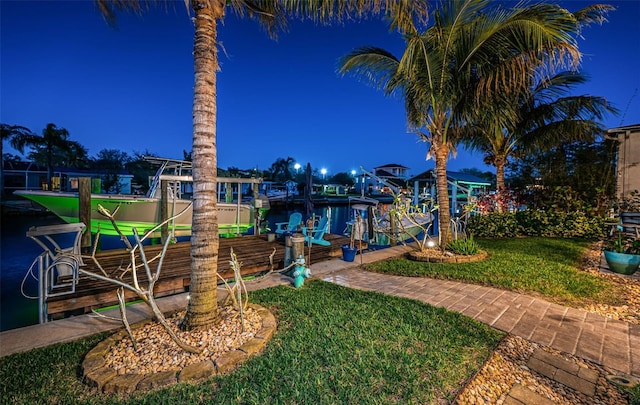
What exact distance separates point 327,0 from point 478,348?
4291mm

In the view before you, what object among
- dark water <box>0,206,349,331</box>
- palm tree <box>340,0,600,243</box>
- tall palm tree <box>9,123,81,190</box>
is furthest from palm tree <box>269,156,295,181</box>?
palm tree <box>340,0,600,243</box>

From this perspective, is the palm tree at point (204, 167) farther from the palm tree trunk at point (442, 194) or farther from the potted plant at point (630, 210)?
the potted plant at point (630, 210)

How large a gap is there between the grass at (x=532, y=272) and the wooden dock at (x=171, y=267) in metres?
2.22

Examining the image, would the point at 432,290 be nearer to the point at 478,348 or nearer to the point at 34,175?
the point at 478,348

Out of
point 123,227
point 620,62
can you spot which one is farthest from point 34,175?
point 620,62

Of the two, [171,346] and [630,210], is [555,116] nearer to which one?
[630,210]

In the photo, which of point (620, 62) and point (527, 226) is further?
point (620, 62)

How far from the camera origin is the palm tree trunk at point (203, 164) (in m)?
2.67

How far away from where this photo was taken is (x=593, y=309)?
3785 mm

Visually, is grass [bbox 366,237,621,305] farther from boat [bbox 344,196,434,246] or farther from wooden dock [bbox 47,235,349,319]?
wooden dock [bbox 47,235,349,319]

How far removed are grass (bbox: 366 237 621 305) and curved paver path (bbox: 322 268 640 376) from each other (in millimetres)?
342

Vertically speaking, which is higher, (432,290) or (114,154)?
(114,154)

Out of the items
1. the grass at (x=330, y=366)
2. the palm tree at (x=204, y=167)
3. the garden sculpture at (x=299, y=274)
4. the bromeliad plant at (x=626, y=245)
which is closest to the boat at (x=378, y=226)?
the garden sculpture at (x=299, y=274)

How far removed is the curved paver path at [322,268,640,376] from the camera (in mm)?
2750
